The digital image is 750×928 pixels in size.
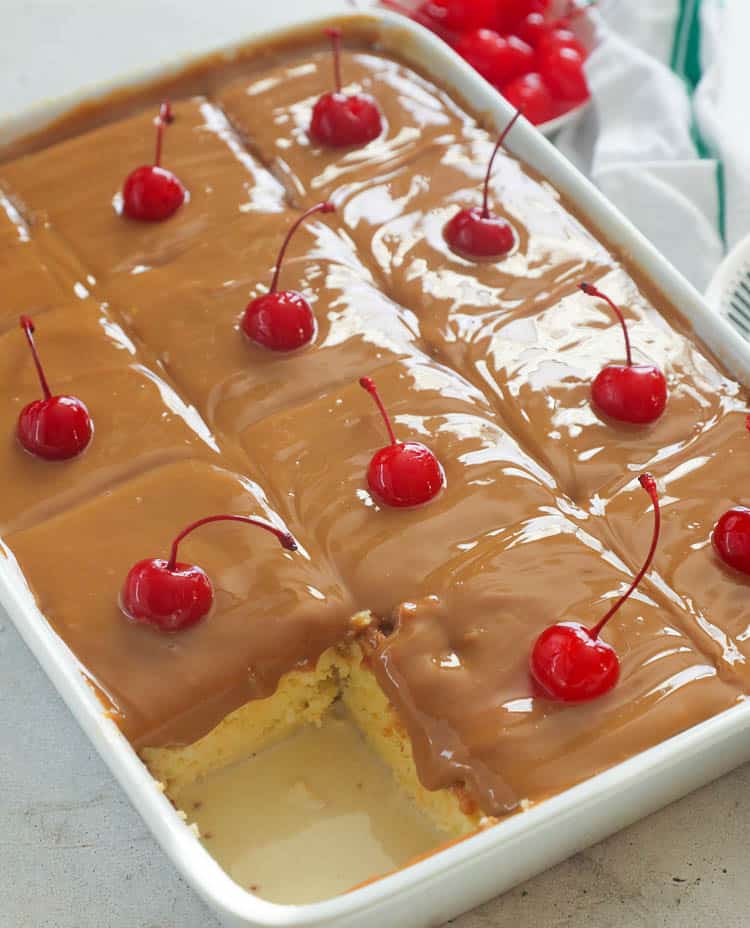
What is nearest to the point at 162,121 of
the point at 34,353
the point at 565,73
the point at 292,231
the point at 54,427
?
the point at 292,231

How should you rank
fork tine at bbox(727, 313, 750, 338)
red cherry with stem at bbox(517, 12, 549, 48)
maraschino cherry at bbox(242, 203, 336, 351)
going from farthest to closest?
red cherry with stem at bbox(517, 12, 549, 48) < fork tine at bbox(727, 313, 750, 338) < maraschino cherry at bbox(242, 203, 336, 351)

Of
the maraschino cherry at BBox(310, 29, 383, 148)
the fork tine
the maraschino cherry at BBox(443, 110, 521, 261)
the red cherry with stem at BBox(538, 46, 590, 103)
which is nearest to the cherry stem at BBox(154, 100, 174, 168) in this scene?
the maraschino cherry at BBox(310, 29, 383, 148)

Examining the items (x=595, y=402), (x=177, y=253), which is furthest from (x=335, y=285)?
(x=595, y=402)

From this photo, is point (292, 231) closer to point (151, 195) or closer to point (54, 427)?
point (151, 195)

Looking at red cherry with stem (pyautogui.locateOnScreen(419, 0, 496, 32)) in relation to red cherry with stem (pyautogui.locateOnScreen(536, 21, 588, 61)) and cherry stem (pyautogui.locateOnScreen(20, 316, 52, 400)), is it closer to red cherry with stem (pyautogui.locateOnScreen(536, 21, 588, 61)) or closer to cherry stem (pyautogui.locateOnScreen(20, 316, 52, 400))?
red cherry with stem (pyautogui.locateOnScreen(536, 21, 588, 61))

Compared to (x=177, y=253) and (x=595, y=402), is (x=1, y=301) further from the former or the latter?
(x=595, y=402)

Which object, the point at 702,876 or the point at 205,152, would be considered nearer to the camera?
the point at 702,876
